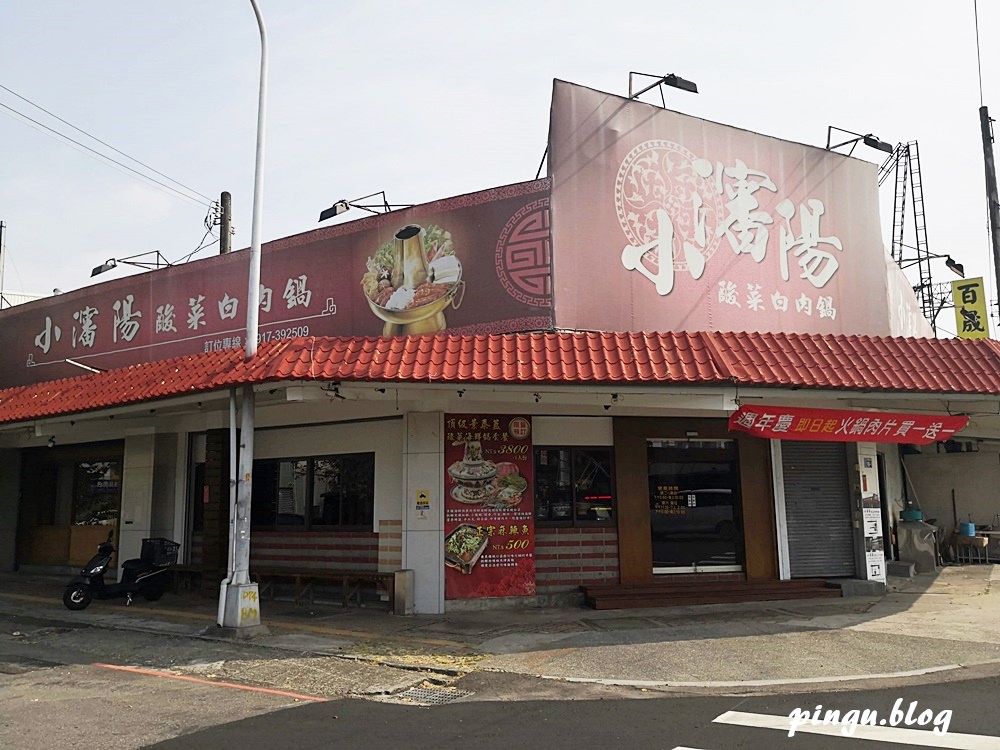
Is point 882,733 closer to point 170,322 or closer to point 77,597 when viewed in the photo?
point 77,597

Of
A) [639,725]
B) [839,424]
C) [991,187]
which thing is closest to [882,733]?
[639,725]

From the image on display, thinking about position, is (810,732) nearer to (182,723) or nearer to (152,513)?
(182,723)

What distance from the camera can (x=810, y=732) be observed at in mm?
6559

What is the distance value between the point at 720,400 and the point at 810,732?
19.6 feet

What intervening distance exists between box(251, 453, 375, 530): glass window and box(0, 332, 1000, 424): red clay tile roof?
2977 millimetres

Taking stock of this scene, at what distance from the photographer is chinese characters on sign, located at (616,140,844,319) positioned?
14.4m

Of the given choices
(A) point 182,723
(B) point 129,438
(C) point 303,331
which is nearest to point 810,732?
(A) point 182,723

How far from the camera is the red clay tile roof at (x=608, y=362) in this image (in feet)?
36.9

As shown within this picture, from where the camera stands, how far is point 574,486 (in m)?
13.6

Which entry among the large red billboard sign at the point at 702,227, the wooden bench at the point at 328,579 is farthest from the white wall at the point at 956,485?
the wooden bench at the point at 328,579

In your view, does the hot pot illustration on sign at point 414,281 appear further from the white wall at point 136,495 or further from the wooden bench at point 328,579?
the white wall at point 136,495

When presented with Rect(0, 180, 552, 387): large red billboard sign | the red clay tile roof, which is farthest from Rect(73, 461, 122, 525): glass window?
the red clay tile roof

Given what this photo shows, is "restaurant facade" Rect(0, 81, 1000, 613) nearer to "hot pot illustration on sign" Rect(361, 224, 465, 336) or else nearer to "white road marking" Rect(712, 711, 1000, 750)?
"hot pot illustration on sign" Rect(361, 224, 465, 336)

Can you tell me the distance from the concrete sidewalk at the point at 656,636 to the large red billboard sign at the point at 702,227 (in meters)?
4.90
